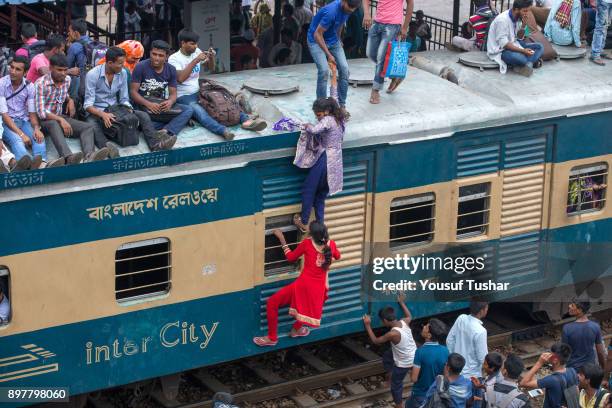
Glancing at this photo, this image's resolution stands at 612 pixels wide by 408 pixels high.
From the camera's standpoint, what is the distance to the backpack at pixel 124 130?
10211 millimetres

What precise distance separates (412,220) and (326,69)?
176 cm

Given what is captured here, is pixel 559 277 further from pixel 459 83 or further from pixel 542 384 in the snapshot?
pixel 542 384

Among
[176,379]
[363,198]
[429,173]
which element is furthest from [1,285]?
[429,173]

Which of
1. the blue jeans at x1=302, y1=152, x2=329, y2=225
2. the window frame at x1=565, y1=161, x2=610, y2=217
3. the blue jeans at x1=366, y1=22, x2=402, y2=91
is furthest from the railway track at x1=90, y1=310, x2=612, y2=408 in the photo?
the blue jeans at x1=366, y1=22, x2=402, y2=91

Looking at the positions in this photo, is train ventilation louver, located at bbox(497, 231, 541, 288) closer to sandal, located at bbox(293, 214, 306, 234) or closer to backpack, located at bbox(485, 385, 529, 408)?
sandal, located at bbox(293, 214, 306, 234)

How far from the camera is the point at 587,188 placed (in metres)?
13.2

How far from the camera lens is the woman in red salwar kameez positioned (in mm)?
10867

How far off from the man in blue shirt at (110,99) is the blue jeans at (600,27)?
5804mm

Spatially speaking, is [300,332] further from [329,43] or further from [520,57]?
[520,57]

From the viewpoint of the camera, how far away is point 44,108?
1006 centimetres

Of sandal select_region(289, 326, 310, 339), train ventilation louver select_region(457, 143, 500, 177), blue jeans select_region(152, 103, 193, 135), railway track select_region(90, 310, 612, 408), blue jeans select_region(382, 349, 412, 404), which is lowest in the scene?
railway track select_region(90, 310, 612, 408)

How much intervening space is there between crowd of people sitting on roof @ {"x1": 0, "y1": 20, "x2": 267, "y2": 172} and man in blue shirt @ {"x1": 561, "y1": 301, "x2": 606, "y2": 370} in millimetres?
3327

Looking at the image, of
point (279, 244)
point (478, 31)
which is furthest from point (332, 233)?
point (478, 31)

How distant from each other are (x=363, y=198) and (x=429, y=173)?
0.79m
